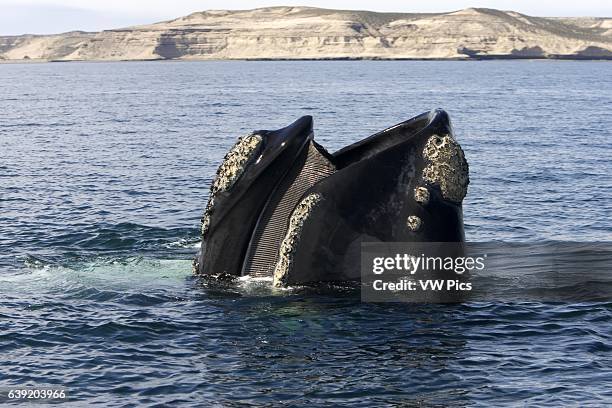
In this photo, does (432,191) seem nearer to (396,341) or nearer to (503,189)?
(396,341)

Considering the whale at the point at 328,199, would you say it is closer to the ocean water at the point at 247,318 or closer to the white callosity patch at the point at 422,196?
the white callosity patch at the point at 422,196

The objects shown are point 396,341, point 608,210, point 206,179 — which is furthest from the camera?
point 206,179

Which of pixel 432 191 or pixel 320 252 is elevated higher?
pixel 432 191

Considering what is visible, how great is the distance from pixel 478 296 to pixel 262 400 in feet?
18.7

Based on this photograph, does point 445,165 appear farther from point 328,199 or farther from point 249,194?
point 249,194

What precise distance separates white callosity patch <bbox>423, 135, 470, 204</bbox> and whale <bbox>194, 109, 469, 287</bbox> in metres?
0.02

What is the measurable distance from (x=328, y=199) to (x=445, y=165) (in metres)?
1.87

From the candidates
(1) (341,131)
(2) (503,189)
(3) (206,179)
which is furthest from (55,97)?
(2) (503,189)

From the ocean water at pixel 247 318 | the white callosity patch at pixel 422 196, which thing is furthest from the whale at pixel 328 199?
the ocean water at pixel 247 318

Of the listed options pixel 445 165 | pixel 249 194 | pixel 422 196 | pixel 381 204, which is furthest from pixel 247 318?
pixel 445 165

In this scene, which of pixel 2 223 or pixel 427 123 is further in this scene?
pixel 2 223

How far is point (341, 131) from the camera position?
55500 mm

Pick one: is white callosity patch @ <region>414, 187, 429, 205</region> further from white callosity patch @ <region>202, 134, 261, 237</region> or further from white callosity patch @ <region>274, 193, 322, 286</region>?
white callosity patch @ <region>202, 134, 261, 237</region>

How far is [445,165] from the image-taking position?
50.4 ft
